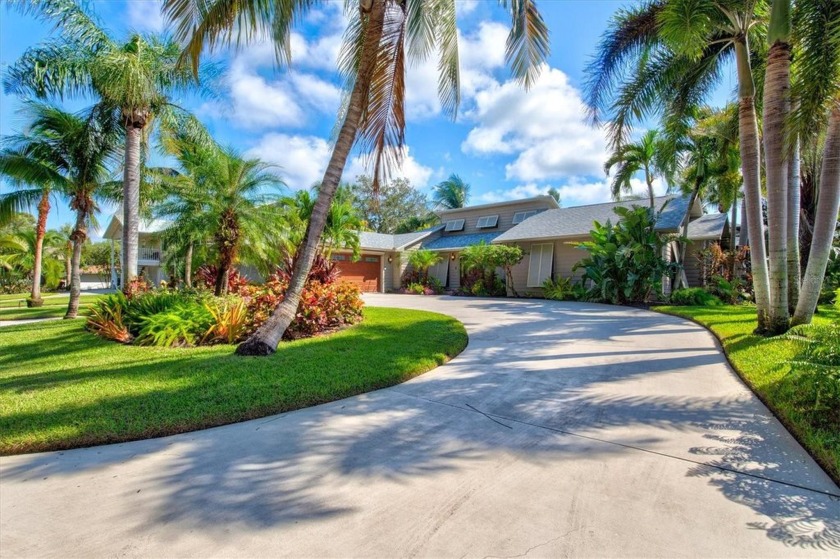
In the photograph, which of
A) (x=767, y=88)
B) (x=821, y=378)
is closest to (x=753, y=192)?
(x=767, y=88)

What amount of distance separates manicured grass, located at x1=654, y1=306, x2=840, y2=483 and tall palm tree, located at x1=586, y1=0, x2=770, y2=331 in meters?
0.94

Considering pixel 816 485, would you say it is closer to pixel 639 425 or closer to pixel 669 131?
pixel 639 425

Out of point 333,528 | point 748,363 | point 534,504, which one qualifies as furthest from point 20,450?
point 748,363

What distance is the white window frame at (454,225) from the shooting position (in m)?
25.0

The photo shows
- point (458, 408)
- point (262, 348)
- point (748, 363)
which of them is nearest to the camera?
point (458, 408)

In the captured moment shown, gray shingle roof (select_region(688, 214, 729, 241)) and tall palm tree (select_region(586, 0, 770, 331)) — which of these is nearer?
tall palm tree (select_region(586, 0, 770, 331))

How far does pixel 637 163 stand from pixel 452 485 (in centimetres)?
1576

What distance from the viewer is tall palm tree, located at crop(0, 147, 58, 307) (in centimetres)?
1239

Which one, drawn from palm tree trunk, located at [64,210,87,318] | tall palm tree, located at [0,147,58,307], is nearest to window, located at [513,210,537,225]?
palm tree trunk, located at [64,210,87,318]

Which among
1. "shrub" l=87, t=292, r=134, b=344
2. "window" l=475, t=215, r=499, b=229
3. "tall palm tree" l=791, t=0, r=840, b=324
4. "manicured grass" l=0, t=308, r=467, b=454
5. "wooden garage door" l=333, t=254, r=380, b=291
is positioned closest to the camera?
"manicured grass" l=0, t=308, r=467, b=454

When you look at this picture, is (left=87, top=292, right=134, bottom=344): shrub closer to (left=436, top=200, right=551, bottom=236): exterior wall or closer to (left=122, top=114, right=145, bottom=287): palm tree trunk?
(left=122, top=114, right=145, bottom=287): palm tree trunk

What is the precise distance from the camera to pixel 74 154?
12.5 meters

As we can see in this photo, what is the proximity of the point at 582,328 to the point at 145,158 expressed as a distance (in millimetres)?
14317

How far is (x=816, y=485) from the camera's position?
2.77m
